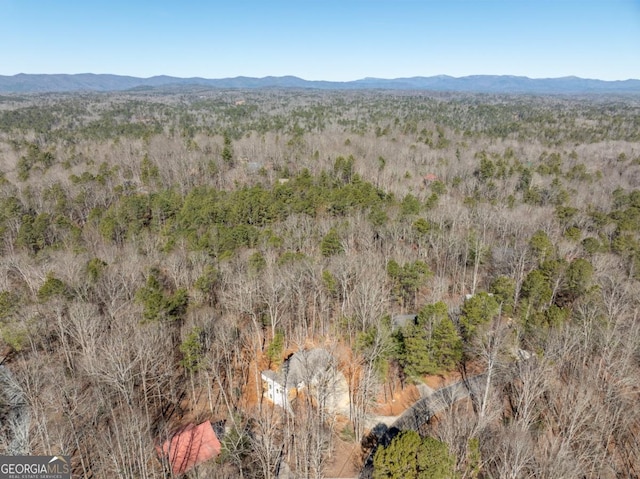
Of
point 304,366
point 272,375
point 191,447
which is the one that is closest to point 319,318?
point 272,375

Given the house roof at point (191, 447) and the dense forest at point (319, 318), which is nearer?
the dense forest at point (319, 318)

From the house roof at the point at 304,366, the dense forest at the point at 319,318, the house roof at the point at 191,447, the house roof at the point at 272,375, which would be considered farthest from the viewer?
the house roof at the point at 272,375

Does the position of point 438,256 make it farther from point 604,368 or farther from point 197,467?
point 197,467

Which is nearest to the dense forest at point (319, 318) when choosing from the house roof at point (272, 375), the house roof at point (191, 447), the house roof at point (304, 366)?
the house roof at point (191, 447)

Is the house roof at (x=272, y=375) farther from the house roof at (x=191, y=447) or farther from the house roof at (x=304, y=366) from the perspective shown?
the house roof at (x=191, y=447)

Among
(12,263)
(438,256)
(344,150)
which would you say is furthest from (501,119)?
(12,263)

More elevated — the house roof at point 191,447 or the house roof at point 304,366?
the house roof at point 304,366

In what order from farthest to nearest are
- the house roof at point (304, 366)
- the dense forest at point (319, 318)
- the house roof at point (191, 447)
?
1. the house roof at point (304, 366)
2. the house roof at point (191, 447)
3. the dense forest at point (319, 318)
